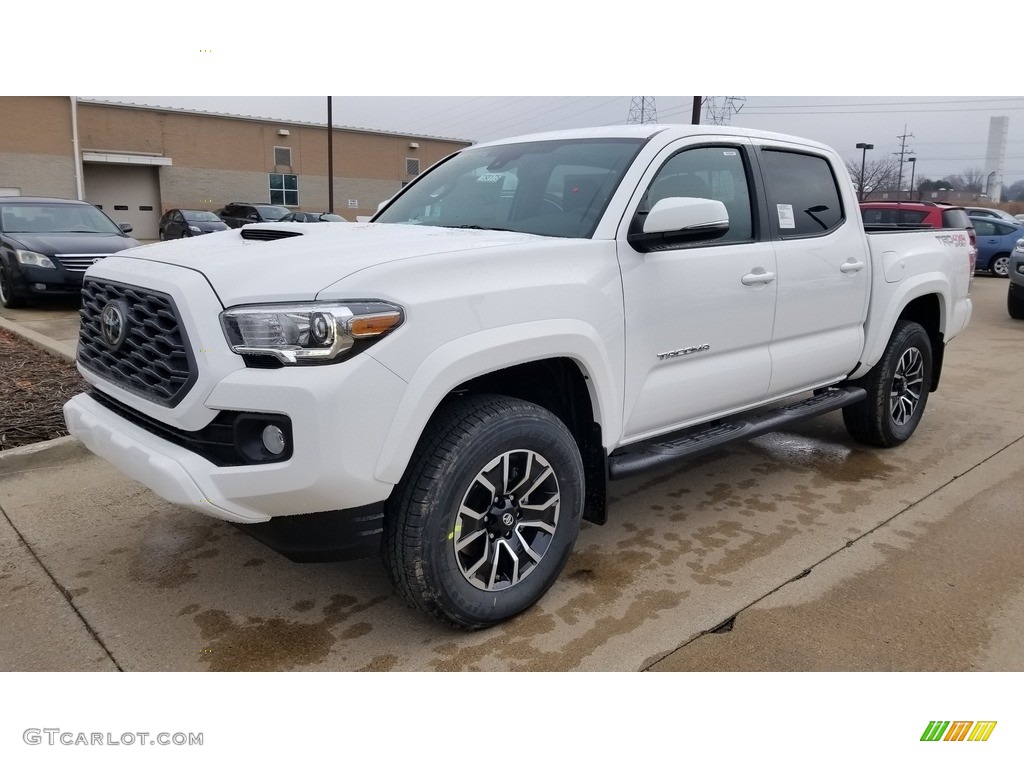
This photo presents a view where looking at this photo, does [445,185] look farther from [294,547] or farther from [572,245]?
[294,547]

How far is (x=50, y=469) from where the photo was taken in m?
4.50

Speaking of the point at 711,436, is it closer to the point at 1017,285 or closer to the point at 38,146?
the point at 1017,285

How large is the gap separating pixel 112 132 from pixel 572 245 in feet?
123

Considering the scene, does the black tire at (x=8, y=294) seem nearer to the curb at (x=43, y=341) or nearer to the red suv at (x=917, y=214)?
the curb at (x=43, y=341)

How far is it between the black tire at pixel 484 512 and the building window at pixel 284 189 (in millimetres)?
39702

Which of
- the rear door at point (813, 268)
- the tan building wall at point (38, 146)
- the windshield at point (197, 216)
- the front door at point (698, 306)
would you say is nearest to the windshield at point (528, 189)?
the front door at point (698, 306)

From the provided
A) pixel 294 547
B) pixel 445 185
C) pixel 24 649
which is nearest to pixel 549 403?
pixel 294 547

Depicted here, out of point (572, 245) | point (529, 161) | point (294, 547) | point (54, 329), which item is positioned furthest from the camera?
point (54, 329)

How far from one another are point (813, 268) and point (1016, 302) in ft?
30.7

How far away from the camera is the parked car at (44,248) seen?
948 cm

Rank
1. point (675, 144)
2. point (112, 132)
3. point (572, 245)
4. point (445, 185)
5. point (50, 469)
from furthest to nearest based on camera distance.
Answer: point (112, 132) < point (50, 469) < point (445, 185) < point (675, 144) < point (572, 245)

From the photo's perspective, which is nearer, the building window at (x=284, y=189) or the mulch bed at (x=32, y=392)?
the mulch bed at (x=32, y=392)

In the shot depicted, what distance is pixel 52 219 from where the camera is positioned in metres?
10.6
